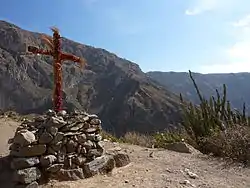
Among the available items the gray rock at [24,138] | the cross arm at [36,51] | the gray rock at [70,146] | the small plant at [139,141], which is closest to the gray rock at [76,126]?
the gray rock at [70,146]

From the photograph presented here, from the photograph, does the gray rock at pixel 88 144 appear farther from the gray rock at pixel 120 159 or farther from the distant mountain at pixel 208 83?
the distant mountain at pixel 208 83

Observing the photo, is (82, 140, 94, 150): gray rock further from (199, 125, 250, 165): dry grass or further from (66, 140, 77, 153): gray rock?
(199, 125, 250, 165): dry grass

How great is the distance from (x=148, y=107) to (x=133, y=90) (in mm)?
7724

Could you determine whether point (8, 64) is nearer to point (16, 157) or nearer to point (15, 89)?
point (15, 89)

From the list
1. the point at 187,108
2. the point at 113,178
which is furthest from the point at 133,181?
the point at 187,108

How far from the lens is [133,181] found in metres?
7.09

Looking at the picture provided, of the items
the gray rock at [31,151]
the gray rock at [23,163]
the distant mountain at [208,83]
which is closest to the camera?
the gray rock at [23,163]

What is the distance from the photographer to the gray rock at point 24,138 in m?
6.65

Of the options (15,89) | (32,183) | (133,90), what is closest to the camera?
(32,183)

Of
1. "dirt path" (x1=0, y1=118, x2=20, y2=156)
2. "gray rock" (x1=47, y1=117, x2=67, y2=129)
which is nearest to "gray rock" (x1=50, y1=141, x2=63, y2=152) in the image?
"gray rock" (x1=47, y1=117, x2=67, y2=129)

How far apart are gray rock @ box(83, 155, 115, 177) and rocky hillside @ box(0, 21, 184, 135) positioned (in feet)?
143

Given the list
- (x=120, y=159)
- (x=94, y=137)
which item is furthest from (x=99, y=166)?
(x=120, y=159)

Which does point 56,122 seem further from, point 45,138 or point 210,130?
point 210,130

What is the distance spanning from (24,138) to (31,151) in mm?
250
